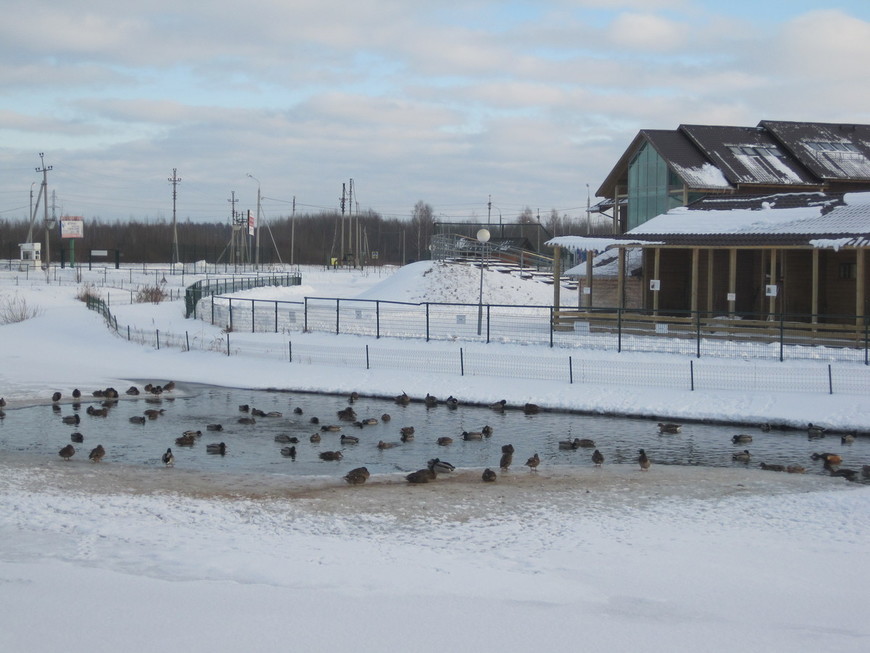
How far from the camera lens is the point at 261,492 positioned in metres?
15.0

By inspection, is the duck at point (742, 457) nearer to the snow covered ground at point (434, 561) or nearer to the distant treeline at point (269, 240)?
the snow covered ground at point (434, 561)

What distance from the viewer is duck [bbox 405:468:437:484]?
613 inches

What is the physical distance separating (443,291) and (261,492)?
34.0m

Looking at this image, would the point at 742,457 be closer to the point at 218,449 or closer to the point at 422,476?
the point at 422,476

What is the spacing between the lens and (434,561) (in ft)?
37.1

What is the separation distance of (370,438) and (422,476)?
15.1 ft

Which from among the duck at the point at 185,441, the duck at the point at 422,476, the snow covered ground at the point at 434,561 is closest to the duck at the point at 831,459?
the snow covered ground at the point at 434,561


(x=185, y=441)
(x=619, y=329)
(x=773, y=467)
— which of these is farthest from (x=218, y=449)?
(x=619, y=329)

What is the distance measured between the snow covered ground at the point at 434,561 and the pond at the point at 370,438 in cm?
119

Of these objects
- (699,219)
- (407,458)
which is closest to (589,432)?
(407,458)

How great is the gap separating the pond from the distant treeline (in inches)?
3218

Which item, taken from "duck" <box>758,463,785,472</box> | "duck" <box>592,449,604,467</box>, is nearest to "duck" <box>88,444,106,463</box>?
"duck" <box>592,449,604,467</box>

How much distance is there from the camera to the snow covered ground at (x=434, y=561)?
30.0 feet

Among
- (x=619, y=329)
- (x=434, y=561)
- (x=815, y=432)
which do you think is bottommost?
(x=434, y=561)
